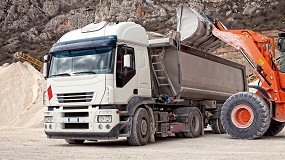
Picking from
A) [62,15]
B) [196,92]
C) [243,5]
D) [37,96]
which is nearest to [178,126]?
[196,92]

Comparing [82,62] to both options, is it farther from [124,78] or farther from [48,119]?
[48,119]

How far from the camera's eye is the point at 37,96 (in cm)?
2852

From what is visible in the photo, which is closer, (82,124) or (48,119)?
(82,124)

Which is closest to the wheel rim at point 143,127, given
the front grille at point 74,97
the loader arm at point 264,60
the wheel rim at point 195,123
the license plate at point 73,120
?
the front grille at point 74,97

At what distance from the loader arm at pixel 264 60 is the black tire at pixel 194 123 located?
8.85ft

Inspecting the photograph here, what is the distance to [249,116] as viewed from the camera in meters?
13.5

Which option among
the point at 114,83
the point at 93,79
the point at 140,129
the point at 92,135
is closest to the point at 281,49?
the point at 140,129

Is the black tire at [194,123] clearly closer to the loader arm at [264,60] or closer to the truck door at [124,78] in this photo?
the loader arm at [264,60]

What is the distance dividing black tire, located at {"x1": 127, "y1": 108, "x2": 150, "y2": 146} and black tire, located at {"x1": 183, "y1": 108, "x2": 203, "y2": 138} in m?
2.86

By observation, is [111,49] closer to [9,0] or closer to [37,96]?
[37,96]

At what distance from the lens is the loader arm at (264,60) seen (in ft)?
44.2

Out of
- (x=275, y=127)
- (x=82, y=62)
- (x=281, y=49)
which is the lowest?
(x=275, y=127)

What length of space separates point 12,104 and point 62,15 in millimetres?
62696

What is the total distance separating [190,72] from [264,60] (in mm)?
2462
